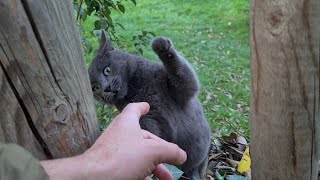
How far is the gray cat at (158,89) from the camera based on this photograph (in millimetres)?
2518

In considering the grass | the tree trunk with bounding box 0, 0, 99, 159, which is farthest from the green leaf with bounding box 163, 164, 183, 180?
the grass

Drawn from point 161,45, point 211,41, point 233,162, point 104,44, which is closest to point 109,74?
point 104,44

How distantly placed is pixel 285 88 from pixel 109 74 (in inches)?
55.4

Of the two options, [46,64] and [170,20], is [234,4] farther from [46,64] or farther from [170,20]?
[46,64]

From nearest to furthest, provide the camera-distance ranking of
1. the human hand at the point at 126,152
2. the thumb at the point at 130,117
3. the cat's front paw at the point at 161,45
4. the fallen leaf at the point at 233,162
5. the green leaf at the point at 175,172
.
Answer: the human hand at the point at 126,152, the thumb at the point at 130,117, the green leaf at the point at 175,172, the cat's front paw at the point at 161,45, the fallen leaf at the point at 233,162

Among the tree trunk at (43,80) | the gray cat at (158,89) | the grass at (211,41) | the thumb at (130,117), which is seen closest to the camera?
the tree trunk at (43,80)

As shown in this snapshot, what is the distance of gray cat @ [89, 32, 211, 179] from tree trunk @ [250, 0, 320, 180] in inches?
39.4

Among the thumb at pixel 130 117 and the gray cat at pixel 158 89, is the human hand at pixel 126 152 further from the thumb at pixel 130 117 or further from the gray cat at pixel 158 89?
the gray cat at pixel 158 89

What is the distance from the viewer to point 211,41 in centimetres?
684

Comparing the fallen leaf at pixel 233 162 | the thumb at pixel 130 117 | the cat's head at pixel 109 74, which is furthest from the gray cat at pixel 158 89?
the thumb at pixel 130 117

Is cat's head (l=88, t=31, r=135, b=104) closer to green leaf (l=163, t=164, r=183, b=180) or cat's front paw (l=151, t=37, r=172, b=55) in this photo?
cat's front paw (l=151, t=37, r=172, b=55)

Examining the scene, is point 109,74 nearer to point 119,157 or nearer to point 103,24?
point 103,24

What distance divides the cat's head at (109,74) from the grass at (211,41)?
5.24 ft

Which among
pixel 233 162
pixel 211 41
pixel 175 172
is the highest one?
pixel 175 172
